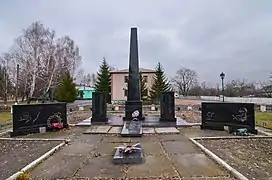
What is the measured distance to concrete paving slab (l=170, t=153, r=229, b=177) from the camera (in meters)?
5.09

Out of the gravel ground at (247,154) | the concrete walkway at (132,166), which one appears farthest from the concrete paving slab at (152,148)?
the gravel ground at (247,154)

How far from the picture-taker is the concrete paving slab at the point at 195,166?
5.09 metres

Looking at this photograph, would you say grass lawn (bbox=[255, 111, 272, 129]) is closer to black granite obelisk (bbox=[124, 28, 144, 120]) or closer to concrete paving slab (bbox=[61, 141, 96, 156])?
black granite obelisk (bbox=[124, 28, 144, 120])

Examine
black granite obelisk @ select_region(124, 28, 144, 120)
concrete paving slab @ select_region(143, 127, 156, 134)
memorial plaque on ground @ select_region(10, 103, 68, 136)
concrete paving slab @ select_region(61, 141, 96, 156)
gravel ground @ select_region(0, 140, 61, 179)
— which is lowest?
gravel ground @ select_region(0, 140, 61, 179)

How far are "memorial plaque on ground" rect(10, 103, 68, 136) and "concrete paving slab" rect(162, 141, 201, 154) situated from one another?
17.8 ft

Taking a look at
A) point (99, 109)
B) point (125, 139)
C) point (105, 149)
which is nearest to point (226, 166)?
point (105, 149)

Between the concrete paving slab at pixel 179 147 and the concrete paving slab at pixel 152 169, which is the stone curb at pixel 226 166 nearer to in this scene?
the concrete paving slab at pixel 179 147

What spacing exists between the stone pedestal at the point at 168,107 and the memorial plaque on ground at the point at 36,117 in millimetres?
4875

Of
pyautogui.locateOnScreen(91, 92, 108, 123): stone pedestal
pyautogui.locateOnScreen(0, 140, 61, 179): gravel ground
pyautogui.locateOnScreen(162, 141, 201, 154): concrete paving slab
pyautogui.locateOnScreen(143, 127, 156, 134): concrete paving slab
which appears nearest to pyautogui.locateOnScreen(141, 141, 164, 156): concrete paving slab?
pyautogui.locateOnScreen(162, 141, 201, 154): concrete paving slab

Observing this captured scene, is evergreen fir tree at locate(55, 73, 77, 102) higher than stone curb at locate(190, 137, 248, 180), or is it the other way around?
evergreen fir tree at locate(55, 73, 77, 102)

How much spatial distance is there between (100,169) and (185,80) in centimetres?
7022

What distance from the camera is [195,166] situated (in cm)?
558

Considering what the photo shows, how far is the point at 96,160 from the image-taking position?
6.11 m

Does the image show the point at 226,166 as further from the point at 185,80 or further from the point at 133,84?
the point at 185,80
